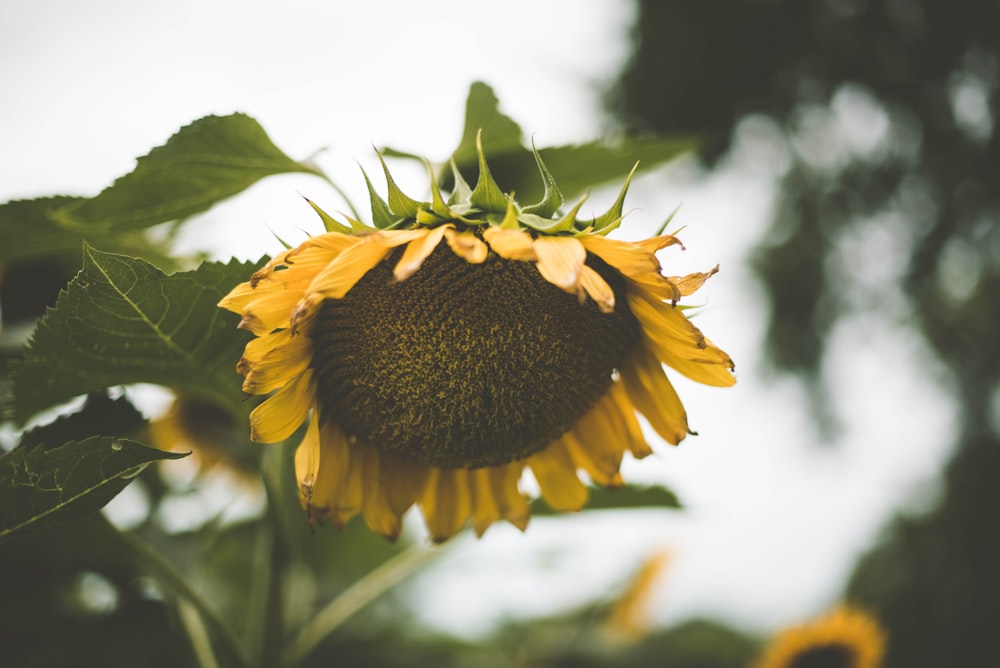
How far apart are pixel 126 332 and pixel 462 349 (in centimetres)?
29

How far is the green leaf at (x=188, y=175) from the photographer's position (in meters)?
0.71

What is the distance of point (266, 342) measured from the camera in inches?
25.3

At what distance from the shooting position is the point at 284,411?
2.23ft

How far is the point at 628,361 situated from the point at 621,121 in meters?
4.91

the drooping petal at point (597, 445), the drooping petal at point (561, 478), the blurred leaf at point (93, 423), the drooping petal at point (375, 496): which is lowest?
the blurred leaf at point (93, 423)

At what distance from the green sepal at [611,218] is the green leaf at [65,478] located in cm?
37

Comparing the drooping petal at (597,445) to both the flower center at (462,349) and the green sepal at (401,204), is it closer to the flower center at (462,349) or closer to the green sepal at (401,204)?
the flower center at (462,349)

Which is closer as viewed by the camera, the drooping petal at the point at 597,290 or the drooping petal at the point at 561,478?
the drooping petal at the point at 597,290

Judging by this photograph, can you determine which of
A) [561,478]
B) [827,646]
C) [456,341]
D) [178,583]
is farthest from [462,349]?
[827,646]

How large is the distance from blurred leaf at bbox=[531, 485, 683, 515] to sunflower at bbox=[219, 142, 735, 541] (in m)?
0.17

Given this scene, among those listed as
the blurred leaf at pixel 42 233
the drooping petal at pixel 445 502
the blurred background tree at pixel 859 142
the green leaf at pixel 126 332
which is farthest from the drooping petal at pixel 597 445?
the blurred background tree at pixel 859 142

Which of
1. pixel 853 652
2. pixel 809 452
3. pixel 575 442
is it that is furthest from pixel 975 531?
pixel 575 442

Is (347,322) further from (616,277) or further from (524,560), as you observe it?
(524,560)

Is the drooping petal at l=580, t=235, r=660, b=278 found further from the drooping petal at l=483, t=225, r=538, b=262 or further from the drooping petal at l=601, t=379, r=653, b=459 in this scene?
the drooping petal at l=601, t=379, r=653, b=459
